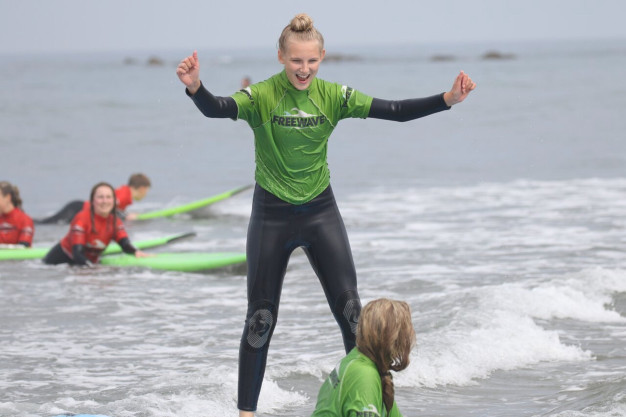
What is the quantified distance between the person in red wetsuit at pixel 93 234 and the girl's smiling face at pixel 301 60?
6.19 meters

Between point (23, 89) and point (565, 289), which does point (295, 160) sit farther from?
point (23, 89)

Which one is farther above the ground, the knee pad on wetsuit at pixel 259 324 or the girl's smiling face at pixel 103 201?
the girl's smiling face at pixel 103 201

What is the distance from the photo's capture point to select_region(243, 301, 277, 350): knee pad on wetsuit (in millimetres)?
4859

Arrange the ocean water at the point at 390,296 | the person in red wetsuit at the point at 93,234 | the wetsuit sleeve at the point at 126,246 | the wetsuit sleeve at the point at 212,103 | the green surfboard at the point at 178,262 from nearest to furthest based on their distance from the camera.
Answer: the wetsuit sleeve at the point at 212,103 → the ocean water at the point at 390,296 → the person in red wetsuit at the point at 93,234 → the wetsuit sleeve at the point at 126,246 → the green surfboard at the point at 178,262

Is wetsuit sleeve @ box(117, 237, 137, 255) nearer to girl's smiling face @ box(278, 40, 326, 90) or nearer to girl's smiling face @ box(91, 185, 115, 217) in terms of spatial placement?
girl's smiling face @ box(91, 185, 115, 217)

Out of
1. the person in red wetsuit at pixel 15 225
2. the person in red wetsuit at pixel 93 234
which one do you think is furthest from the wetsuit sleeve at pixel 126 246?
the person in red wetsuit at pixel 15 225

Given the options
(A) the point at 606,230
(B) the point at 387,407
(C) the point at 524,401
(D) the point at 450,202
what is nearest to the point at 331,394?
(B) the point at 387,407

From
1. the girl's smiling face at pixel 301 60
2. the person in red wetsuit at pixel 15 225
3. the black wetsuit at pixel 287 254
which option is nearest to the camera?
the girl's smiling face at pixel 301 60

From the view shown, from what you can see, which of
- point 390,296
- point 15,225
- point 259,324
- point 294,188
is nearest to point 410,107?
point 294,188

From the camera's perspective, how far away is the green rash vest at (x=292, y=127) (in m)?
4.82

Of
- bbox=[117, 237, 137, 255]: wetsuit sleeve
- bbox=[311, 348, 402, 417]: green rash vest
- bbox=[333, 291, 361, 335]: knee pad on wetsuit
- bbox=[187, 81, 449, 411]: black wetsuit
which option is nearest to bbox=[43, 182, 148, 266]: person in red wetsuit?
bbox=[117, 237, 137, 255]: wetsuit sleeve

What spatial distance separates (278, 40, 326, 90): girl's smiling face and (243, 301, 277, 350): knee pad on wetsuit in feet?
3.39

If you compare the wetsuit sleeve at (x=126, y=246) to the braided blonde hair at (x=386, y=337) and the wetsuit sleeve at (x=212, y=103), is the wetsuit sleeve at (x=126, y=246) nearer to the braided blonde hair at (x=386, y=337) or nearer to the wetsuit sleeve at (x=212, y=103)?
the wetsuit sleeve at (x=212, y=103)

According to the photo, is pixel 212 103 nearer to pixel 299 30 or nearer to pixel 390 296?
Result: pixel 299 30
